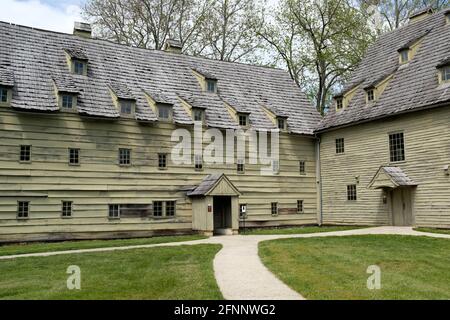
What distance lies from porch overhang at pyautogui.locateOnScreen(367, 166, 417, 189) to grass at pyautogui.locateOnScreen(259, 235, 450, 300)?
444cm

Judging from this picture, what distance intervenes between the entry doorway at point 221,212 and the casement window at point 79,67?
959cm

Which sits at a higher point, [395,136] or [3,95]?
[3,95]

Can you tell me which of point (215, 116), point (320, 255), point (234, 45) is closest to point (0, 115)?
point (215, 116)

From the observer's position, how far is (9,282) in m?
12.3

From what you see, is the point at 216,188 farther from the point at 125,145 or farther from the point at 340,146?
the point at 340,146

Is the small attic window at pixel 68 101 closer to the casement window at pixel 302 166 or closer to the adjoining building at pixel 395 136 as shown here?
the casement window at pixel 302 166

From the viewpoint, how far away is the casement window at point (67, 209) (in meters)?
22.9

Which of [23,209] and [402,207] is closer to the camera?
[23,209]

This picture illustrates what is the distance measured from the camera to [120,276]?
41.9 ft

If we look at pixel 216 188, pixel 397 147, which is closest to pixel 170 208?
pixel 216 188

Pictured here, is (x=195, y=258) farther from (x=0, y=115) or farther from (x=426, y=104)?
(x=426, y=104)

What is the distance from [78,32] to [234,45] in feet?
60.0

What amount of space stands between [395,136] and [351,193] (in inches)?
174

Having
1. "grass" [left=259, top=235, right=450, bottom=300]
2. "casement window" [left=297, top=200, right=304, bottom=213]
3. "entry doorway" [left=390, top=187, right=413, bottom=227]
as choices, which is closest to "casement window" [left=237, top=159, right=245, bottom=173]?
"casement window" [left=297, top=200, right=304, bottom=213]
